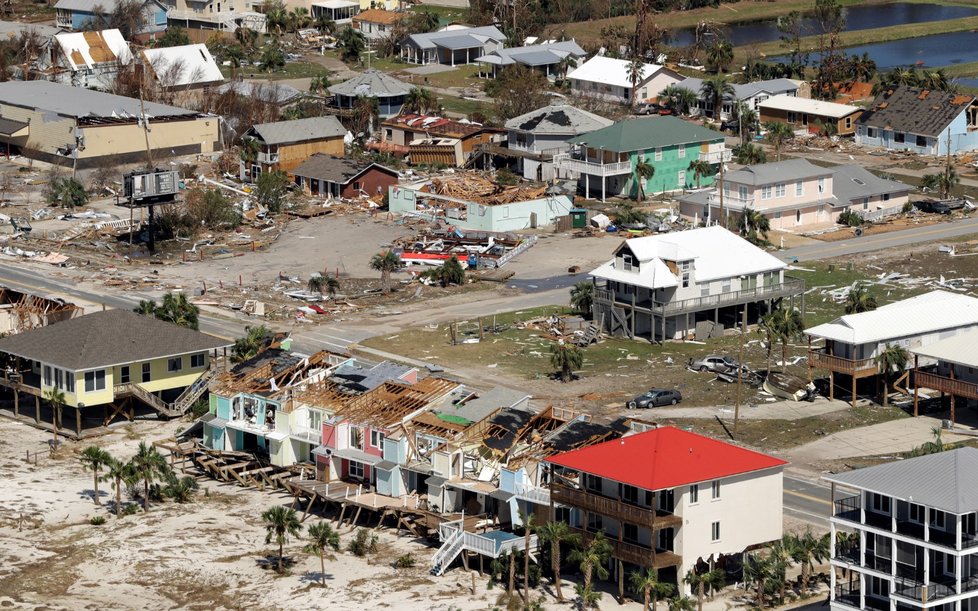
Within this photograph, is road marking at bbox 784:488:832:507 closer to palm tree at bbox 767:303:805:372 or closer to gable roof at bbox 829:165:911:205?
palm tree at bbox 767:303:805:372

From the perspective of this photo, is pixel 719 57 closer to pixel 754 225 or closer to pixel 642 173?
pixel 642 173

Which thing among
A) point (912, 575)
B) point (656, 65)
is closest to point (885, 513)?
point (912, 575)

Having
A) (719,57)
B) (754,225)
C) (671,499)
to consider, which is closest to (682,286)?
(754,225)

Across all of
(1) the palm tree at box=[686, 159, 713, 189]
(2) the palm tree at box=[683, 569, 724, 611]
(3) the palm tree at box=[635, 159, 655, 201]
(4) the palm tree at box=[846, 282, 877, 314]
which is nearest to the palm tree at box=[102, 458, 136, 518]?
(2) the palm tree at box=[683, 569, 724, 611]

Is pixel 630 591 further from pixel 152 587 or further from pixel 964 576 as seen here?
pixel 152 587

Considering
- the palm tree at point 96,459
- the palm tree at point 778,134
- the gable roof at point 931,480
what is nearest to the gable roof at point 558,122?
the palm tree at point 778,134
